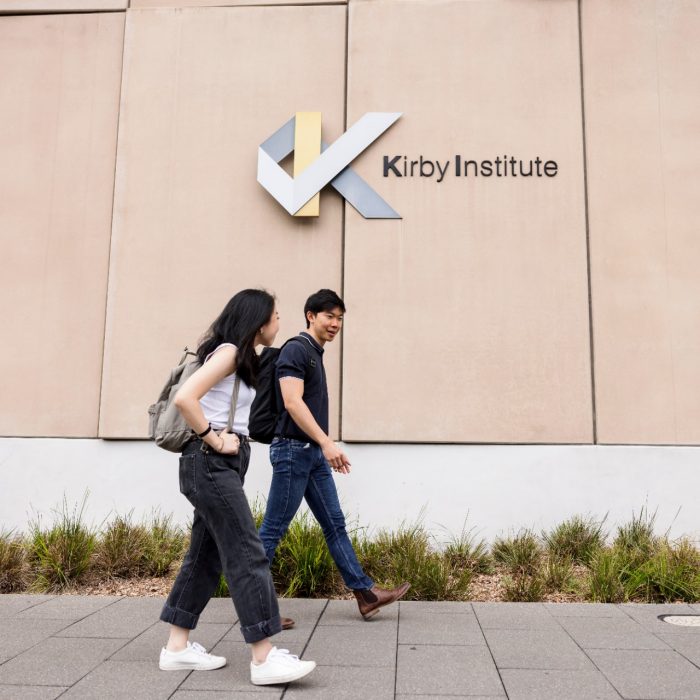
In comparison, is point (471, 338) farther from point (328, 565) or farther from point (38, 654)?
point (38, 654)

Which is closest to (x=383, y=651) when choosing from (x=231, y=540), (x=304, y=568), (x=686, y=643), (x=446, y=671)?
(x=446, y=671)

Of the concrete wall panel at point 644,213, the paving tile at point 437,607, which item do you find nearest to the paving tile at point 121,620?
the paving tile at point 437,607

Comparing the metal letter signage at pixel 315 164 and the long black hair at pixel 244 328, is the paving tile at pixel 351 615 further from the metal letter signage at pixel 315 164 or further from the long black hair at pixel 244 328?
the metal letter signage at pixel 315 164

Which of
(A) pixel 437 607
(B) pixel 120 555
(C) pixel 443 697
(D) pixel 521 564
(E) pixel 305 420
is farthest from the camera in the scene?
(D) pixel 521 564

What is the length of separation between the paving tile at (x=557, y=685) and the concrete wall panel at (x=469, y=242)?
3.39 m

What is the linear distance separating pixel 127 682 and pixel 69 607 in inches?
73.0

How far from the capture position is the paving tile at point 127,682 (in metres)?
3.22

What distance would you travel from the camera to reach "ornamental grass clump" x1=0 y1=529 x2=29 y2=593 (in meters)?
5.50

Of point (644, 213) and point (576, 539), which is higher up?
point (644, 213)

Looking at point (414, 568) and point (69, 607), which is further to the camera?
point (414, 568)

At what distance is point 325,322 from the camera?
4.56 metres

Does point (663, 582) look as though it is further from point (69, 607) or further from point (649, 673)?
point (69, 607)

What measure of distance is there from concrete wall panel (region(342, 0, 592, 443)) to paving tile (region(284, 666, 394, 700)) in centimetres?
339

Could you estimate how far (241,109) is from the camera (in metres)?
7.50
